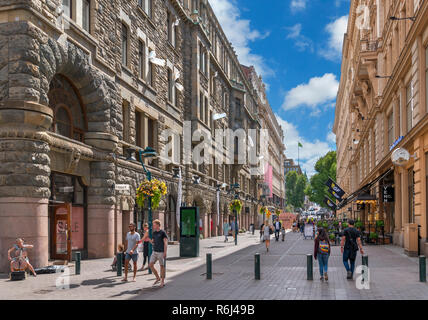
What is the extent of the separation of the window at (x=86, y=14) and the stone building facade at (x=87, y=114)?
0.25 feet

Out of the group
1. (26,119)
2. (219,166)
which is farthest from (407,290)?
(219,166)

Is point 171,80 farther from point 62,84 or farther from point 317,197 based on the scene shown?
point 317,197

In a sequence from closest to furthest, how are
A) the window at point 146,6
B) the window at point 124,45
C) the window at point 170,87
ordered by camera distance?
the window at point 124,45 < the window at point 146,6 < the window at point 170,87

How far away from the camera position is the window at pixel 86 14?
71.8ft

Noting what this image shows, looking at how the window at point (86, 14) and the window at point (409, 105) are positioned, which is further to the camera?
the window at point (409, 105)

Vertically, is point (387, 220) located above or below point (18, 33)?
below

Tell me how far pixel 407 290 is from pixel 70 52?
14.4 metres

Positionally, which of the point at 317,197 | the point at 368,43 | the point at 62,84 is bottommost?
the point at 317,197

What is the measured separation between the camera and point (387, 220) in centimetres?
3422

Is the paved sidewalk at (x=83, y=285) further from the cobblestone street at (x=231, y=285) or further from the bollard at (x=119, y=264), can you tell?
the bollard at (x=119, y=264)

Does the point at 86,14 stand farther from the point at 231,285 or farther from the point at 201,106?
the point at 201,106

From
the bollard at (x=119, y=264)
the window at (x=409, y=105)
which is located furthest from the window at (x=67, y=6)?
the window at (x=409, y=105)

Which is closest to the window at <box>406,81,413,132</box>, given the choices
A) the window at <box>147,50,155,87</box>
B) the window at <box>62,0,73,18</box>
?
the window at <box>147,50,155,87</box>

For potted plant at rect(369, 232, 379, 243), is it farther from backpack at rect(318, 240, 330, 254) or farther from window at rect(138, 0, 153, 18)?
window at rect(138, 0, 153, 18)
